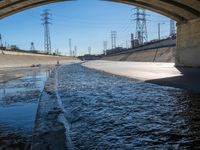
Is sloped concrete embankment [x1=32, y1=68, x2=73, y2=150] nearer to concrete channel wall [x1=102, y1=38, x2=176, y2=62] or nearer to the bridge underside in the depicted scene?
the bridge underside

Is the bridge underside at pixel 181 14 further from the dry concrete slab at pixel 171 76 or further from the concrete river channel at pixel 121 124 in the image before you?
the concrete river channel at pixel 121 124

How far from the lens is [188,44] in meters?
32.5

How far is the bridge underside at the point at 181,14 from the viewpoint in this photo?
2998 centimetres

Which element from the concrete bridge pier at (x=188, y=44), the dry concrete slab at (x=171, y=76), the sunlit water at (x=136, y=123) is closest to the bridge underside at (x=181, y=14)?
the concrete bridge pier at (x=188, y=44)

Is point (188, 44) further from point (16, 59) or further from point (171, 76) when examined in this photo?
point (16, 59)

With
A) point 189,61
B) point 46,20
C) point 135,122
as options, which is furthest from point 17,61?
point 135,122

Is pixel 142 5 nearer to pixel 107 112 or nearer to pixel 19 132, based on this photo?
pixel 107 112

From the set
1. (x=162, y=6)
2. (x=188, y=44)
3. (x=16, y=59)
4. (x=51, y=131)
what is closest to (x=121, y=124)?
(x=51, y=131)

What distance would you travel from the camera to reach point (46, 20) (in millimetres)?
144625

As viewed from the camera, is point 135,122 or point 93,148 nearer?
point 93,148

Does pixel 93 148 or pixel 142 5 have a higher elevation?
pixel 142 5

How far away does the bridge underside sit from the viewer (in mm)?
29984

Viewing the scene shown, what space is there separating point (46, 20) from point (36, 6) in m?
113

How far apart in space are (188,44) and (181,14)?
314 cm
